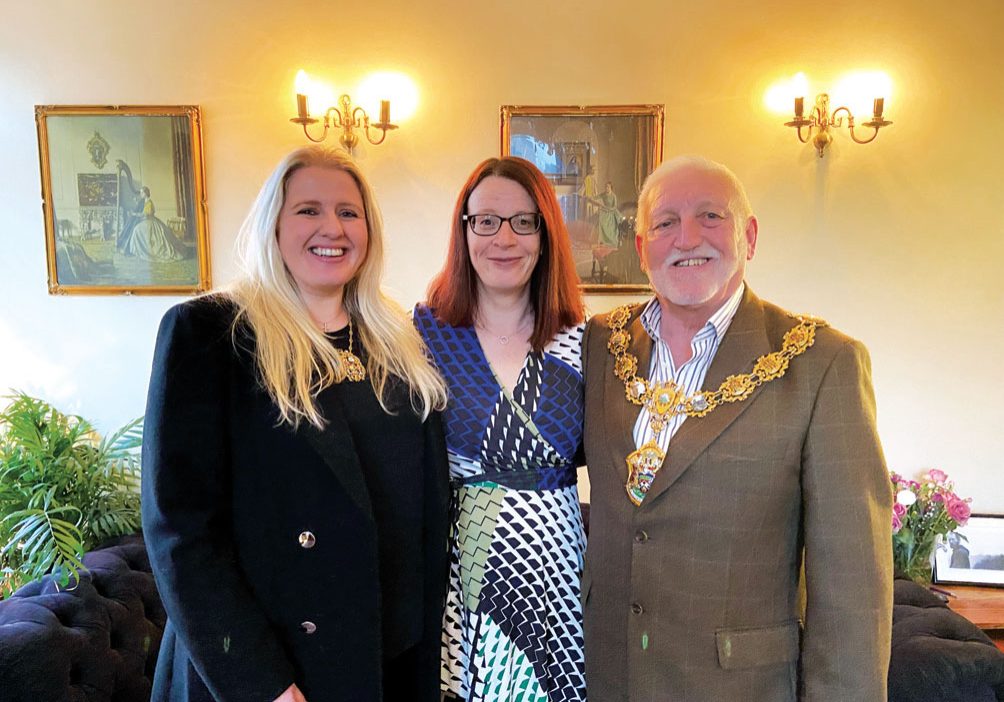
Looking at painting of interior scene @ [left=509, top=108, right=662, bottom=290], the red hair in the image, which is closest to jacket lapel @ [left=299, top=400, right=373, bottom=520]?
the red hair

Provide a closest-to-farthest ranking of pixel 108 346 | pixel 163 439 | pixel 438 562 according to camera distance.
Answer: pixel 163 439, pixel 438 562, pixel 108 346

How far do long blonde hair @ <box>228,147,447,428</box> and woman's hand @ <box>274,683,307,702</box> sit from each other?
51cm

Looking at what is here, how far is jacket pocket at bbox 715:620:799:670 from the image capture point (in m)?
1.23

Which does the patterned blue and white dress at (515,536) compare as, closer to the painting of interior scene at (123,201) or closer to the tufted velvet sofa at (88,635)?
the tufted velvet sofa at (88,635)

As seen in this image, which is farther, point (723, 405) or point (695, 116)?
point (695, 116)

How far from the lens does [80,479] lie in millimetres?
2580

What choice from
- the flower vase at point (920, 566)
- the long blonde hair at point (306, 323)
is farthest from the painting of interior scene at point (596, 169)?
the flower vase at point (920, 566)

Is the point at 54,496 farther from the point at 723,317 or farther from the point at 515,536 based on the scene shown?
the point at 723,317

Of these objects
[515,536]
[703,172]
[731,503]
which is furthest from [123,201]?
[731,503]

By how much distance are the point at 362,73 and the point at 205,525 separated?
2.49 meters

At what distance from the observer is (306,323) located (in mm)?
1378

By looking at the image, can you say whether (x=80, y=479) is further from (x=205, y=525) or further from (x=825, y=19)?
(x=825, y=19)

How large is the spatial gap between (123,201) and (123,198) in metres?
0.01

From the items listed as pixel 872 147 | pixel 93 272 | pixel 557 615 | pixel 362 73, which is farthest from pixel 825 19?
pixel 93 272
